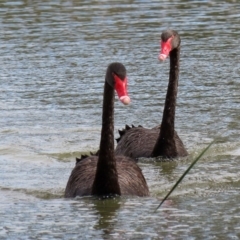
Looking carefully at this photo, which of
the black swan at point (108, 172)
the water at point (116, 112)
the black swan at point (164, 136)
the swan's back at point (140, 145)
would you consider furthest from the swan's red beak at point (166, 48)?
the black swan at point (108, 172)

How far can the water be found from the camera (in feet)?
22.8

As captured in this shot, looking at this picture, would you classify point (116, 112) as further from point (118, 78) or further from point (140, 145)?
point (118, 78)

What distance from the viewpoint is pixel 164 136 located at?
9.56m

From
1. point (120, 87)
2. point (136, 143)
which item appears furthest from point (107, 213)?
point (136, 143)

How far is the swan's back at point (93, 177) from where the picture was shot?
7.72m

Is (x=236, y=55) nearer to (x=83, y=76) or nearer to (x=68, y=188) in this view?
(x=83, y=76)

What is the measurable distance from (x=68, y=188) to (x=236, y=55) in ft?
22.3

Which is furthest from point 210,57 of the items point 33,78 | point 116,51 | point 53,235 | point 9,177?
point 53,235

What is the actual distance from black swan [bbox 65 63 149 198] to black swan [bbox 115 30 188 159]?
155 centimetres

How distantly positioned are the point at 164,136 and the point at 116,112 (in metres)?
2.07

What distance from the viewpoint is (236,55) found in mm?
14336

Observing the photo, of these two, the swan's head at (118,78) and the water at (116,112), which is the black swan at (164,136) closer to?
the water at (116,112)

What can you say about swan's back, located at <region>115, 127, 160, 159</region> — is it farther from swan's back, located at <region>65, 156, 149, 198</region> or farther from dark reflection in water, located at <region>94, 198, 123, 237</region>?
dark reflection in water, located at <region>94, 198, 123, 237</region>

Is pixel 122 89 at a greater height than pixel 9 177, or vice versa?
pixel 122 89
